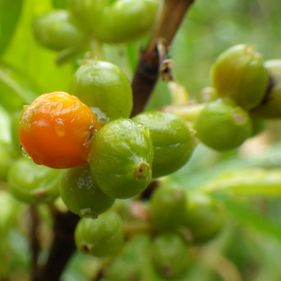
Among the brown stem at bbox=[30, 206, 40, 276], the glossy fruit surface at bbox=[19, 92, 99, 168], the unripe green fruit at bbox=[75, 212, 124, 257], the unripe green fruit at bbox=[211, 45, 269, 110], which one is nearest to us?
the glossy fruit surface at bbox=[19, 92, 99, 168]

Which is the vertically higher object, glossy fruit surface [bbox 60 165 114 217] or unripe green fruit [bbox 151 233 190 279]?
glossy fruit surface [bbox 60 165 114 217]

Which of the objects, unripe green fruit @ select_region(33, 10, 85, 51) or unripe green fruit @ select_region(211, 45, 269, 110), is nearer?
unripe green fruit @ select_region(211, 45, 269, 110)

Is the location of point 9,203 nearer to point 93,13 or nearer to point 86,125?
point 93,13

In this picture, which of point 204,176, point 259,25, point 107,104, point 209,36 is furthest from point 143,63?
point 259,25

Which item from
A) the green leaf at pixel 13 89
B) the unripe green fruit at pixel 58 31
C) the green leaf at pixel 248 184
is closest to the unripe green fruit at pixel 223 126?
the unripe green fruit at pixel 58 31

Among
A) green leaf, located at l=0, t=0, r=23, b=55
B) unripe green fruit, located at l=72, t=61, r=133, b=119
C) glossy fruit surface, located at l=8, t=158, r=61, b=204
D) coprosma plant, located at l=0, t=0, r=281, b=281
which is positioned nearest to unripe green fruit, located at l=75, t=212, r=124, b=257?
coprosma plant, located at l=0, t=0, r=281, b=281

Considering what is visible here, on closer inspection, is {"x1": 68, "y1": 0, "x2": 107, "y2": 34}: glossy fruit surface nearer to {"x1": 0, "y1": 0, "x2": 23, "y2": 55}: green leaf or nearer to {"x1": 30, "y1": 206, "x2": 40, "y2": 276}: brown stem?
{"x1": 0, "y1": 0, "x2": 23, "y2": 55}: green leaf

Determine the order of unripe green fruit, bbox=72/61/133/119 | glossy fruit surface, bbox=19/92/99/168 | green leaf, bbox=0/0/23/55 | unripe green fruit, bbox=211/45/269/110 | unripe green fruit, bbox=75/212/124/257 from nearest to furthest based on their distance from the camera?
glossy fruit surface, bbox=19/92/99/168
unripe green fruit, bbox=72/61/133/119
unripe green fruit, bbox=75/212/124/257
unripe green fruit, bbox=211/45/269/110
green leaf, bbox=0/0/23/55
